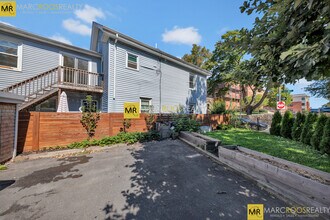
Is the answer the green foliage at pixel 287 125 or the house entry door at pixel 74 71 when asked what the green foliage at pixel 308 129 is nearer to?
the green foliage at pixel 287 125

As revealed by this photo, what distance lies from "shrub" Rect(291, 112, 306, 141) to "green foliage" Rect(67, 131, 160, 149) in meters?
7.80

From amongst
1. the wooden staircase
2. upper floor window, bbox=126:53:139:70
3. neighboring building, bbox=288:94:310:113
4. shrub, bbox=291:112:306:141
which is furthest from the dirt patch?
neighboring building, bbox=288:94:310:113

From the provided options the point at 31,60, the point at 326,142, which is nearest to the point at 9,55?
the point at 31,60

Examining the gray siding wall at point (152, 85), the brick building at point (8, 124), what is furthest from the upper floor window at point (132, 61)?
Result: the brick building at point (8, 124)

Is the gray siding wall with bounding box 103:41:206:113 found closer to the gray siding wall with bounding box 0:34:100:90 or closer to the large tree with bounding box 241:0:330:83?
the gray siding wall with bounding box 0:34:100:90

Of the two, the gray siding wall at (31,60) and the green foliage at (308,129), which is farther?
the gray siding wall at (31,60)

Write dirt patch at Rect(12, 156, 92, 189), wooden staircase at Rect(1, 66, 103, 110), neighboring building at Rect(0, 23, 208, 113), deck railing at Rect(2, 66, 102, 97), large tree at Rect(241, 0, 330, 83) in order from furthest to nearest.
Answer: neighboring building at Rect(0, 23, 208, 113), deck railing at Rect(2, 66, 102, 97), wooden staircase at Rect(1, 66, 103, 110), dirt patch at Rect(12, 156, 92, 189), large tree at Rect(241, 0, 330, 83)

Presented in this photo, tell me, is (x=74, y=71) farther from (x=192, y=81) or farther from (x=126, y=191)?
(x=192, y=81)

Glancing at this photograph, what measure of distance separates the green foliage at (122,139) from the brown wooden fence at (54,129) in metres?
0.31

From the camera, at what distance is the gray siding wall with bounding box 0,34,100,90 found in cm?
757

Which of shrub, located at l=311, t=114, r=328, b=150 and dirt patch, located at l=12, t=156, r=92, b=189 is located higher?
shrub, located at l=311, t=114, r=328, b=150

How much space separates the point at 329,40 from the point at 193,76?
13536 mm

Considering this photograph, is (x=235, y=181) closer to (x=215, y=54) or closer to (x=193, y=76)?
(x=193, y=76)

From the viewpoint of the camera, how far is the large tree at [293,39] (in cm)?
159
